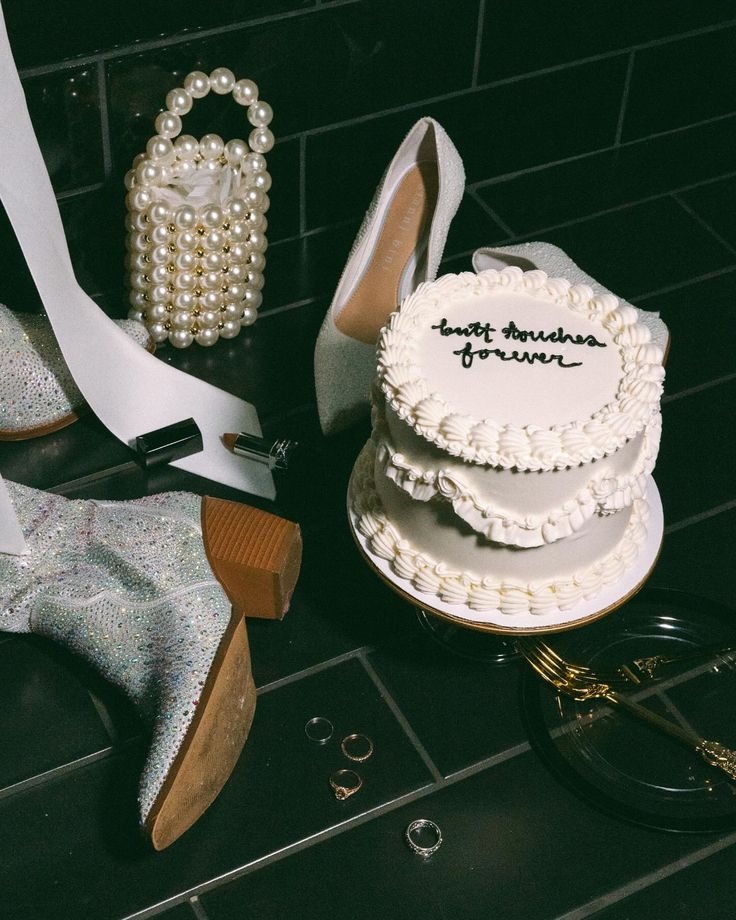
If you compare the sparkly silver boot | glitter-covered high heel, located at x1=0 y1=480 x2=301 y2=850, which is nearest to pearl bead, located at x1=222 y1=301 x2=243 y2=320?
the sparkly silver boot

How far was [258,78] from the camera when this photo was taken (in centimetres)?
157

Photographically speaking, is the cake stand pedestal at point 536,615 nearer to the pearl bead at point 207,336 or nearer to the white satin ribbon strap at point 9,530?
the white satin ribbon strap at point 9,530

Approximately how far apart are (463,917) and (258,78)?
3.39 ft

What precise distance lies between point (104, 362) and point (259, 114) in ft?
1.17

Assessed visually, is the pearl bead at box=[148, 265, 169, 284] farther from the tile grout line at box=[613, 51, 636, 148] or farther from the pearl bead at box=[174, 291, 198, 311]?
the tile grout line at box=[613, 51, 636, 148]

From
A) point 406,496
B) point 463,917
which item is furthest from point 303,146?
point 463,917

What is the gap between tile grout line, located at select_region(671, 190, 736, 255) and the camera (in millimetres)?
1803

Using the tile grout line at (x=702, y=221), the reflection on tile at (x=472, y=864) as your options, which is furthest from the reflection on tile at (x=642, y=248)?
the reflection on tile at (x=472, y=864)

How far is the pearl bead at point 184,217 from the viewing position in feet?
4.76

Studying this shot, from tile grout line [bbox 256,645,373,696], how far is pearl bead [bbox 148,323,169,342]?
1.71ft

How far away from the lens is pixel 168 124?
1449 mm

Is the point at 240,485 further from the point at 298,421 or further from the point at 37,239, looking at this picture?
the point at 37,239

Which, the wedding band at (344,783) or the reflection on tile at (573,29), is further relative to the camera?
the reflection on tile at (573,29)

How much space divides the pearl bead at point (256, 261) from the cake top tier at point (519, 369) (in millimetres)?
517
